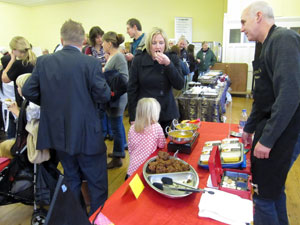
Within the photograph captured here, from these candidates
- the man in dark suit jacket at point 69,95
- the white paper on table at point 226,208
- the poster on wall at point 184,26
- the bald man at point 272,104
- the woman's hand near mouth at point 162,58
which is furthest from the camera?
the poster on wall at point 184,26

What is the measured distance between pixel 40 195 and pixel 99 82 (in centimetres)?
93

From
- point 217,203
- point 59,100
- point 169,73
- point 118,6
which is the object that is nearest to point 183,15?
point 118,6

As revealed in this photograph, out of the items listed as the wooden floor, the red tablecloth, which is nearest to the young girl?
the red tablecloth

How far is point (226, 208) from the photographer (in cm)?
89

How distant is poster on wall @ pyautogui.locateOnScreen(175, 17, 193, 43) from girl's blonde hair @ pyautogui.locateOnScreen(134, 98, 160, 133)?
6.53m

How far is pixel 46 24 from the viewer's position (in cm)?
948

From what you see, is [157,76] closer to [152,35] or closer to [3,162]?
[152,35]

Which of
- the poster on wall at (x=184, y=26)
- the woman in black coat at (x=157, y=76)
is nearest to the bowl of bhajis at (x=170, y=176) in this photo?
the woman in black coat at (x=157, y=76)

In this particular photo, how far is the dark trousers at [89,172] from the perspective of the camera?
1616 mm

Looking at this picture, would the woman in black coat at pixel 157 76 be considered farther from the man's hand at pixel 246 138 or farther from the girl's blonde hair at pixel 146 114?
the man's hand at pixel 246 138

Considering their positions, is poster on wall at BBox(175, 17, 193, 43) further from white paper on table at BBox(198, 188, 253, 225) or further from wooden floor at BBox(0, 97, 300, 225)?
white paper on table at BBox(198, 188, 253, 225)

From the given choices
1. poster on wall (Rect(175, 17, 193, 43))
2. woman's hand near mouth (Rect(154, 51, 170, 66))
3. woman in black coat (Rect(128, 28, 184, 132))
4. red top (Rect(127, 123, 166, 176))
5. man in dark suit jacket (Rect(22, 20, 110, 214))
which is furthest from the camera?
poster on wall (Rect(175, 17, 193, 43))

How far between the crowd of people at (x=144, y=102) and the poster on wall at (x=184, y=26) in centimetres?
573

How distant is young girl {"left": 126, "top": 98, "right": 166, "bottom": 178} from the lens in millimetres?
1559
